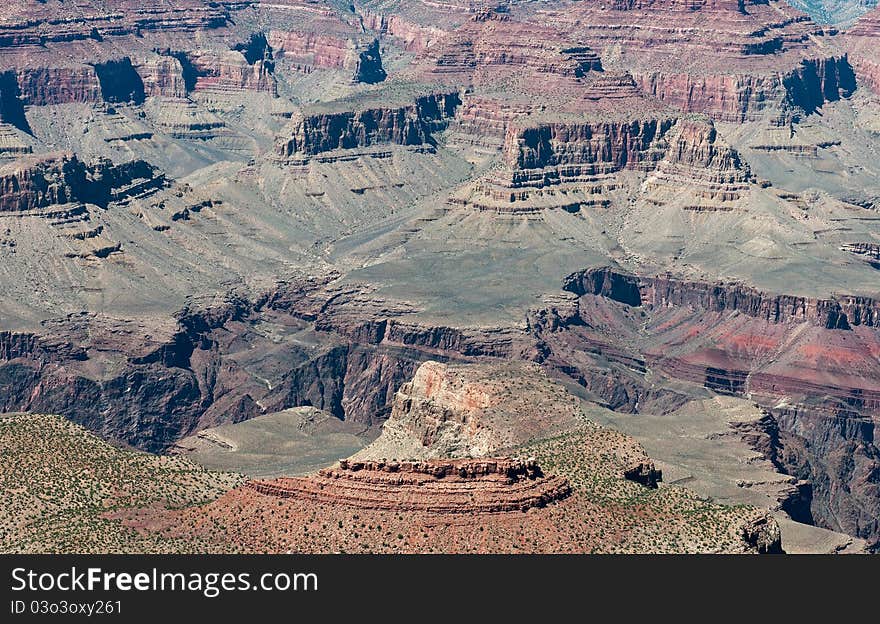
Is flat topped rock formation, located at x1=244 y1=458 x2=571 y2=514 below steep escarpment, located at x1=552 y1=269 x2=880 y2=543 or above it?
above

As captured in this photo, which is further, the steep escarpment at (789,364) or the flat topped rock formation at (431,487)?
the steep escarpment at (789,364)

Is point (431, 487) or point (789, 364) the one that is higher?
point (431, 487)

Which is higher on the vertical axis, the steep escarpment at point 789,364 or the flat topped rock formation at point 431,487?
the flat topped rock formation at point 431,487

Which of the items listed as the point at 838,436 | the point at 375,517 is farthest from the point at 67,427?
the point at 838,436

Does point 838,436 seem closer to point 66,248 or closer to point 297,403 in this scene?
point 297,403

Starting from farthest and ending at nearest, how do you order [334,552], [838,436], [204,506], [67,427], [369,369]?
[369,369] → [838,436] → [67,427] → [204,506] → [334,552]

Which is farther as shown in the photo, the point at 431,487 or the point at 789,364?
the point at 789,364

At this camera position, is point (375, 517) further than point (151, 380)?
No

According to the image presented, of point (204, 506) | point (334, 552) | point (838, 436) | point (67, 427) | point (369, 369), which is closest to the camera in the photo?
point (334, 552)
